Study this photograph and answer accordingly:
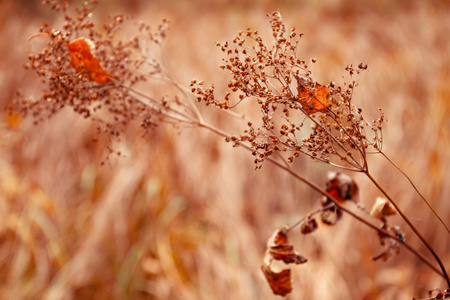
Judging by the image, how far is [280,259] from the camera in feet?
1.79

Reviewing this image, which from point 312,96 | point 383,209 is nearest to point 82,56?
point 312,96

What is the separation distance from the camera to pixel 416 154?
1.66m

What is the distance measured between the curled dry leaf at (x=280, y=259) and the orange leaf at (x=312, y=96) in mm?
198

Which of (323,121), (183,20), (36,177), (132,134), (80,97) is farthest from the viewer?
(183,20)

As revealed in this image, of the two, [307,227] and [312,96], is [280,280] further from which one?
[312,96]

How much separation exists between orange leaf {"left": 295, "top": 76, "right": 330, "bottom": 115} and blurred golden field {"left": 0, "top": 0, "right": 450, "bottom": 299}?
3.41ft

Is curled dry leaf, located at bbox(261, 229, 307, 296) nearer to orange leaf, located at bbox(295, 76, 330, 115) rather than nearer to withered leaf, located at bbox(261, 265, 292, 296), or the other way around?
withered leaf, located at bbox(261, 265, 292, 296)

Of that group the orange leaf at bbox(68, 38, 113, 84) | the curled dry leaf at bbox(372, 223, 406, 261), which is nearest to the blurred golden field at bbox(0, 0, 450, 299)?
the curled dry leaf at bbox(372, 223, 406, 261)

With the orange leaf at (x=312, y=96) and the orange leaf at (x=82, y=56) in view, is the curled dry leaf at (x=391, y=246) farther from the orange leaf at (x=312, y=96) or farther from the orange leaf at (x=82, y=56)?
the orange leaf at (x=82, y=56)

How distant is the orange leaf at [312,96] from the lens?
40 cm

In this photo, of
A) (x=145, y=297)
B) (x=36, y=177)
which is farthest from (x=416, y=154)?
(x=36, y=177)

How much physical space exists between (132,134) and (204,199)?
2.12ft

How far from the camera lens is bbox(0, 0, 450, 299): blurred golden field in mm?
1483

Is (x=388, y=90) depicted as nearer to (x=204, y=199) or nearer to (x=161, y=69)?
(x=204, y=199)
